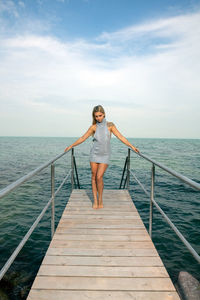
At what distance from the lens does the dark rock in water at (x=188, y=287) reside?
10.2 feet

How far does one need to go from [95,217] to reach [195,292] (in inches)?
71.9

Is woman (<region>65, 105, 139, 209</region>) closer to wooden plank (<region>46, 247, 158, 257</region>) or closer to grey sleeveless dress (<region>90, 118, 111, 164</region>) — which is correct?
grey sleeveless dress (<region>90, 118, 111, 164</region>)

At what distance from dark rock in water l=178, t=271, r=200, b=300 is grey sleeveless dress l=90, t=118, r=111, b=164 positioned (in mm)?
2287

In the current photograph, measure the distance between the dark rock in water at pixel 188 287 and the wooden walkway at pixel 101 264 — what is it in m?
1.11

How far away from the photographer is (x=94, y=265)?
7.64 feet

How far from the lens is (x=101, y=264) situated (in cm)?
235

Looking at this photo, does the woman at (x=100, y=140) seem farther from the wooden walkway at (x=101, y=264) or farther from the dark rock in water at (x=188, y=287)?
the dark rock in water at (x=188, y=287)

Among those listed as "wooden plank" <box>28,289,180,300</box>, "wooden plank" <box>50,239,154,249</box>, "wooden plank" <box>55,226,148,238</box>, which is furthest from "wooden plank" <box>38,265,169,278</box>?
"wooden plank" <box>55,226,148,238</box>

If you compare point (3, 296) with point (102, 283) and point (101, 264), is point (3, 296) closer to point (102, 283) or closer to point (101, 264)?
point (101, 264)

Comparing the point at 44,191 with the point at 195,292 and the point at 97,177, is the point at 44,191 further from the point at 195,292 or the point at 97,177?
the point at 195,292

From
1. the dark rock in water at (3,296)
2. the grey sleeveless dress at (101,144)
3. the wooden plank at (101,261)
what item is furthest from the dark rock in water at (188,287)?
the dark rock in water at (3,296)

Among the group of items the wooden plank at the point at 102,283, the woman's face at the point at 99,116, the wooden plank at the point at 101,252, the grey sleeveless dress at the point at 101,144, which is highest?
the woman's face at the point at 99,116

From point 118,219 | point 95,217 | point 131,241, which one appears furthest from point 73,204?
point 131,241

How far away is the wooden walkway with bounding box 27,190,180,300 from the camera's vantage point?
192 cm
